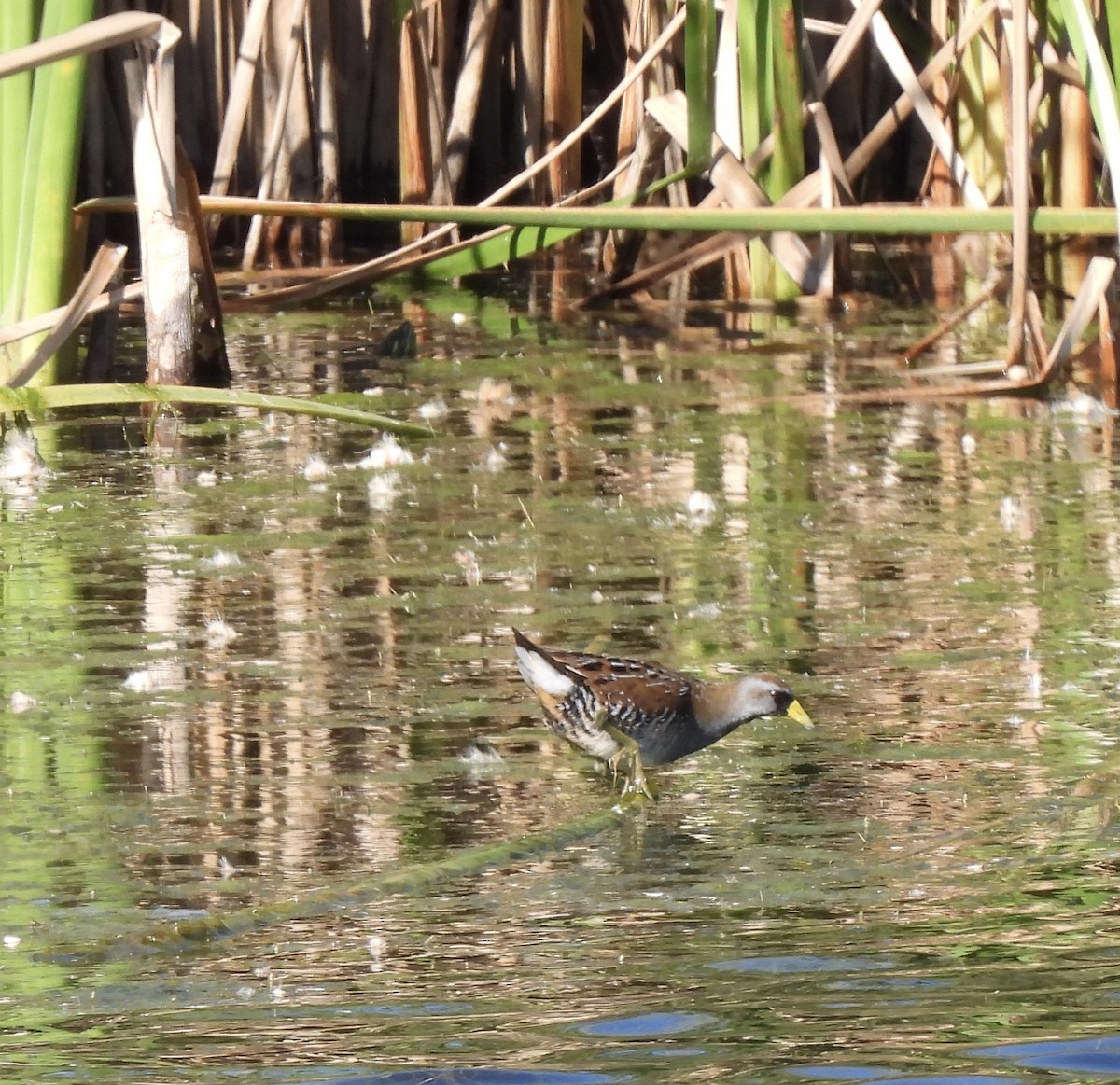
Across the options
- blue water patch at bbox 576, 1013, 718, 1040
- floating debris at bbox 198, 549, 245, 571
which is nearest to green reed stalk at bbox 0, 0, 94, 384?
floating debris at bbox 198, 549, 245, 571

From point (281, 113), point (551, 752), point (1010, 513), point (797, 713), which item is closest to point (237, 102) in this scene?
point (281, 113)

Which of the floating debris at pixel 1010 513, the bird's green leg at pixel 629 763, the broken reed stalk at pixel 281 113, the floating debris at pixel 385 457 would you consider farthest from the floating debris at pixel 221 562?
the broken reed stalk at pixel 281 113

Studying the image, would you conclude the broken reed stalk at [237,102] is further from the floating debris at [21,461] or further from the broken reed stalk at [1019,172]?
the broken reed stalk at [1019,172]

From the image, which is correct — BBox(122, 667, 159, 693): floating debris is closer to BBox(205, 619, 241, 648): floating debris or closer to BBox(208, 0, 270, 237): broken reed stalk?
BBox(205, 619, 241, 648): floating debris

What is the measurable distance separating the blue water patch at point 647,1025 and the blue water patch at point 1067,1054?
31 centimetres

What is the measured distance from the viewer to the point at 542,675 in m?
3.68

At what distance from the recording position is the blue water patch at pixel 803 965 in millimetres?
2611

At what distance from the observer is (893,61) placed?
7695 mm

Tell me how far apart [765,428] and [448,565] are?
1.68 metres

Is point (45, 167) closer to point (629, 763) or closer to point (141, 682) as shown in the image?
point (141, 682)

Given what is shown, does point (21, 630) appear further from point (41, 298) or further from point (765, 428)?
point (765, 428)

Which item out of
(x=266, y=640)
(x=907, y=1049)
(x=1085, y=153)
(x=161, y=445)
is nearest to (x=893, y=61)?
(x=1085, y=153)

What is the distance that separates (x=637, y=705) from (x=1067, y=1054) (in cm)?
143

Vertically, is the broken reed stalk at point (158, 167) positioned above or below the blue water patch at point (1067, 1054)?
above
